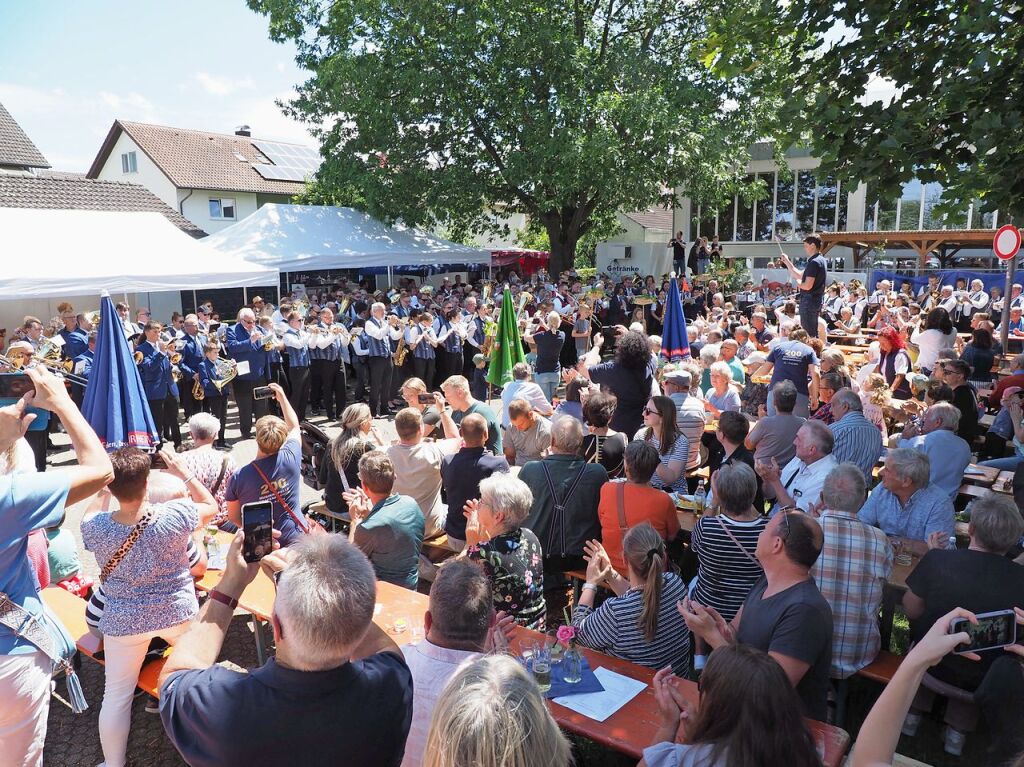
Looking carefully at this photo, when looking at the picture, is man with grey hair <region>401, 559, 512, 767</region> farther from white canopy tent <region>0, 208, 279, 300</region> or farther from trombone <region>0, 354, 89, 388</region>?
white canopy tent <region>0, 208, 279, 300</region>

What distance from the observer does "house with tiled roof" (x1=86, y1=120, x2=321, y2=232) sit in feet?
108

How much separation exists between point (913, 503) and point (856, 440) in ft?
4.03

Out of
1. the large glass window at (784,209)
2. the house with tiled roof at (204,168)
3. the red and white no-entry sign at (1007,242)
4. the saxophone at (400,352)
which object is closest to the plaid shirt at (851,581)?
the saxophone at (400,352)

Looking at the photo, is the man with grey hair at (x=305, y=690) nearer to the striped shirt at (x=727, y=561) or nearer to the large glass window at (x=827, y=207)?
the striped shirt at (x=727, y=561)

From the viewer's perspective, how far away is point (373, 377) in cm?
1155

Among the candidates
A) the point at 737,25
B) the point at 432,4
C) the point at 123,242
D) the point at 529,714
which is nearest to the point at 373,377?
the point at 123,242

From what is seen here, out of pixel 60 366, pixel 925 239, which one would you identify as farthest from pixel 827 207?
pixel 60 366

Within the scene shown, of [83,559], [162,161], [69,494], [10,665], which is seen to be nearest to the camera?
[69,494]

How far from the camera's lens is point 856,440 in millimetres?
5680

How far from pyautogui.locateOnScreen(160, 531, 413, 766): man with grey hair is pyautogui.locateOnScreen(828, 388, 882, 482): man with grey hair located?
4.65 metres

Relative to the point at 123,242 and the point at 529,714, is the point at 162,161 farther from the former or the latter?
the point at 529,714

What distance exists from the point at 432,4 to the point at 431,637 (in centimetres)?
1912

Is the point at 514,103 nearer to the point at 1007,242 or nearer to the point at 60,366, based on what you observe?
the point at 1007,242

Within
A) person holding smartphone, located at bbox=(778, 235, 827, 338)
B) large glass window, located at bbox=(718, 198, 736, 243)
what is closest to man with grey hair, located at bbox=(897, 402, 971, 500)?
person holding smartphone, located at bbox=(778, 235, 827, 338)
